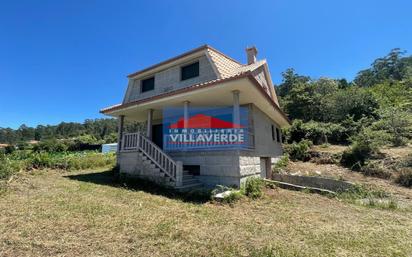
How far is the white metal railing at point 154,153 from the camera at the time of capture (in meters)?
8.79

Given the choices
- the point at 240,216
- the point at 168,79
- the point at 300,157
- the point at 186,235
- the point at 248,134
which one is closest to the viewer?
the point at 186,235

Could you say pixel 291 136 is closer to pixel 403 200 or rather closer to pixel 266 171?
pixel 266 171

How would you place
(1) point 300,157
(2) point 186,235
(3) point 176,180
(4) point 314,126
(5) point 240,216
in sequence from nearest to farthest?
(2) point 186,235 → (5) point 240,216 → (3) point 176,180 → (1) point 300,157 → (4) point 314,126

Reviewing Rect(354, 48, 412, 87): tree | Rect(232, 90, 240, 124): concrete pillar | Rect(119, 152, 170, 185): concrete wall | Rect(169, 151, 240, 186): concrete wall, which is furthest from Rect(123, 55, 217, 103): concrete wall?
Rect(354, 48, 412, 87): tree

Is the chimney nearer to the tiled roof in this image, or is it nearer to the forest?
the tiled roof

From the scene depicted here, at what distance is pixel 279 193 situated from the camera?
8828mm

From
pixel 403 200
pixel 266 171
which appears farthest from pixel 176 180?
pixel 403 200

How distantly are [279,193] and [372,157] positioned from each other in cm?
829

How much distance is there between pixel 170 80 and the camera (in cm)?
1268

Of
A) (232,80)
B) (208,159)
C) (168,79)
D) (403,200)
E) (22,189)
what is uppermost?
(168,79)

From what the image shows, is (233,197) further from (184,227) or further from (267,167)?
(267,167)

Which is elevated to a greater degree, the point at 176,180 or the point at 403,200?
the point at 176,180

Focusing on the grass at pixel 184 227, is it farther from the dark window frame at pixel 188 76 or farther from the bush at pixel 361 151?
the bush at pixel 361 151

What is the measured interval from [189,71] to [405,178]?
36.6ft
